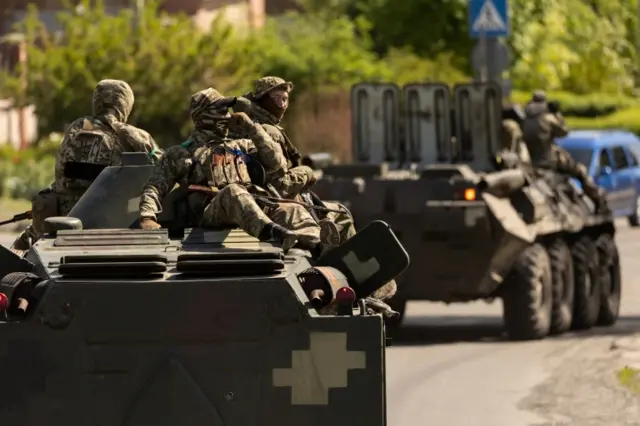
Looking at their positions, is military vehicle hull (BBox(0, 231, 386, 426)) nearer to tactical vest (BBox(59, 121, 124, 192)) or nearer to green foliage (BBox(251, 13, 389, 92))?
tactical vest (BBox(59, 121, 124, 192))

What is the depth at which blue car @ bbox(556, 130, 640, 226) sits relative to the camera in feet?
111

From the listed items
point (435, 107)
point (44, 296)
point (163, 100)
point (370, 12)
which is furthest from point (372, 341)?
point (370, 12)

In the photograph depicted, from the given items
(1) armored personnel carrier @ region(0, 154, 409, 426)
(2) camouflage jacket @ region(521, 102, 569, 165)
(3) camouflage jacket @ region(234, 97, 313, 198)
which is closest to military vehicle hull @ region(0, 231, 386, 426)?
(1) armored personnel carrier @ region(0, 154, 409, 426)

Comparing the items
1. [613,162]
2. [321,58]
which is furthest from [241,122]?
[321,58]

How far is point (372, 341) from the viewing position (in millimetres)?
9758

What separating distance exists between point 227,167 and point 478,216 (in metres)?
7.32

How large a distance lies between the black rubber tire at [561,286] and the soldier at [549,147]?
59.1 inches

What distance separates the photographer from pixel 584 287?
20781 mm

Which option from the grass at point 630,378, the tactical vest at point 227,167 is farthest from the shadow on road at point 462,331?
the tactical vest at point 227,167

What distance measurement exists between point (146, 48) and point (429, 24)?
755 centimetres

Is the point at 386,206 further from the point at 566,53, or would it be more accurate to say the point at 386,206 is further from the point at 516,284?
the point at 566,53

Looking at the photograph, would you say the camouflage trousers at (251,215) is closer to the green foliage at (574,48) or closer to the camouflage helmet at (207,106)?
the camouflage helmet at (207,106)

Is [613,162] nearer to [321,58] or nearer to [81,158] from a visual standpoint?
[321,58]

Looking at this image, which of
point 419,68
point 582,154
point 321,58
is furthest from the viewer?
point 419,68
